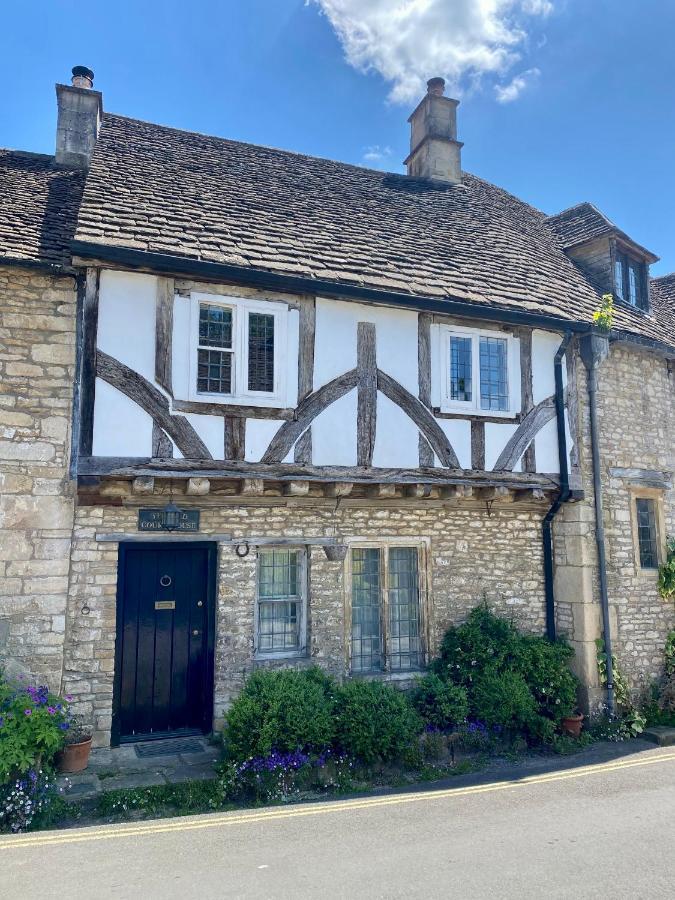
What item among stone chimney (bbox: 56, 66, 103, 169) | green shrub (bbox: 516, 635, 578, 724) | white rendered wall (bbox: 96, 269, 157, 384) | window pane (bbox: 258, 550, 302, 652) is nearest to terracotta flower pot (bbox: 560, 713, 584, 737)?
green shrub (bbox: 516, 635, 578, 724)

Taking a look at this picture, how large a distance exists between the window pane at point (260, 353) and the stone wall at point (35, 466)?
2.11 metres

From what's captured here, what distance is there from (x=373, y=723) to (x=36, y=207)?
26.9ft

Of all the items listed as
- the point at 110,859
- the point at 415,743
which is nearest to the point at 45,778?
the point at 110,859

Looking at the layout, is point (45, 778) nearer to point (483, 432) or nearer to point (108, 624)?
point (108, 624)

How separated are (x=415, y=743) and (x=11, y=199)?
9074mm

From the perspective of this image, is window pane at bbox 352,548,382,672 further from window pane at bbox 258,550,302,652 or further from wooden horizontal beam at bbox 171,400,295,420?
wooden horizontal beam at bbox 171,400,295,420

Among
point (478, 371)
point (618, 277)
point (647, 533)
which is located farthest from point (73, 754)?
point (618, 277)

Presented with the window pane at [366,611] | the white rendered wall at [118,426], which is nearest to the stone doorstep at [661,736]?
the window pane at [366,611]

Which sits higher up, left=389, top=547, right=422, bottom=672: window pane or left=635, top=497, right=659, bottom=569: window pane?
left=635, top=497, right=659, bottom=569: window pane

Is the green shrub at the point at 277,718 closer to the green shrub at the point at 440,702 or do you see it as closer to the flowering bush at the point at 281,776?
Answer: the flowering bush at the point at 281,776

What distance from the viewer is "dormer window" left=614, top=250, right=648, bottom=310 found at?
12180 mm

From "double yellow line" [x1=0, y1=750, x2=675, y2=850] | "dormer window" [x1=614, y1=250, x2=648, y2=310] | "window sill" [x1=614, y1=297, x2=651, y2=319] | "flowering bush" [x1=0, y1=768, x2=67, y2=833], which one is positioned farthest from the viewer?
"dormer window" [x1=614, y1=250, x2=648, y2=310]

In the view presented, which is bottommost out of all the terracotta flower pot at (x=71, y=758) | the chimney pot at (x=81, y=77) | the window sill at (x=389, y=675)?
the terracotta flower pot at (x=71, y=758)

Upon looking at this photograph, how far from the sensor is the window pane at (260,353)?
820cm
